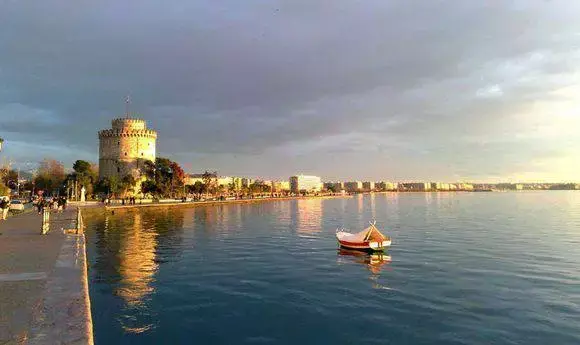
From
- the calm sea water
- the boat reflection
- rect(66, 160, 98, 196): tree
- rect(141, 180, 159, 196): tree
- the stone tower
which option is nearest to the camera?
the calm sea water

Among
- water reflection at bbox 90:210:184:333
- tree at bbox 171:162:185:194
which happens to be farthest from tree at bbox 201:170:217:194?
water reflection at bbox 90:210:184:333

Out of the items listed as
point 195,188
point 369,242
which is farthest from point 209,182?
point 369,242

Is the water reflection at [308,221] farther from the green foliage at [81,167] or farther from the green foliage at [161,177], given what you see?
the green foliage at [81,167]

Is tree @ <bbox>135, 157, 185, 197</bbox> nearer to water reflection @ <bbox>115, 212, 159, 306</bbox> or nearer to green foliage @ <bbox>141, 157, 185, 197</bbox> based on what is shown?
green foliage @ <bbox>141, 157, 185, 197</bbox>

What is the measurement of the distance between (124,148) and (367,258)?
90.3 metres

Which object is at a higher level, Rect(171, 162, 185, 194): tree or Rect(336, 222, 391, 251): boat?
Rect(171, 162, 185, 194): tree

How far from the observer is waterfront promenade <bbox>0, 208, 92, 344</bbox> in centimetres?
708

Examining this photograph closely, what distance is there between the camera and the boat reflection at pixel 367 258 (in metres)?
21.6

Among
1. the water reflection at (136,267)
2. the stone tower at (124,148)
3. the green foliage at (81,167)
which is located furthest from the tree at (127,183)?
the water reflection at (136,267)

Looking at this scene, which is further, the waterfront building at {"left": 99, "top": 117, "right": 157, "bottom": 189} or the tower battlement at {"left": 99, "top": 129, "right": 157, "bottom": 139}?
the tower battlement at {"left": 99, "top": 129, "right": 157, "bottom": 139}

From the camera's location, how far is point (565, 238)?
3441 centimetres

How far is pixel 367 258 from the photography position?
24203mm

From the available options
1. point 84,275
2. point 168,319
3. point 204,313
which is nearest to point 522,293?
point 204,313

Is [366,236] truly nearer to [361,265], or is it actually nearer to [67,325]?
[361,265]
